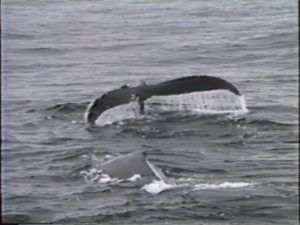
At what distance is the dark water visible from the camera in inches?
363

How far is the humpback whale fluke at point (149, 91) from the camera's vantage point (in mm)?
13078

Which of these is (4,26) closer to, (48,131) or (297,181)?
(48,131)

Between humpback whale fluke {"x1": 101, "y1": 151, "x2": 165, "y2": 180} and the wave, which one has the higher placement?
humpback whale fluke {"x1": 101, "y1": 151, "x2": 165, "y2": 180}

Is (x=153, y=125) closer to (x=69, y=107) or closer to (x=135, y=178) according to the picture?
(x=69, y=107)

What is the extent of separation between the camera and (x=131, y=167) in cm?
A: 1012

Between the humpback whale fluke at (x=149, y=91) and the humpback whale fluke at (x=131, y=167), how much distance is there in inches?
103

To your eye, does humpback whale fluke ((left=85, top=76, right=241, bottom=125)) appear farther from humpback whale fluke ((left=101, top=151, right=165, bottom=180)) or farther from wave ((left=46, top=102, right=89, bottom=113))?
humpback whale fluke ((left=101, top=151, right=165, bottom=180))

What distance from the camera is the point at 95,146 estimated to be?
11.9 m

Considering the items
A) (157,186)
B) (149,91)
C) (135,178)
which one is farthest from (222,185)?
(149,91)

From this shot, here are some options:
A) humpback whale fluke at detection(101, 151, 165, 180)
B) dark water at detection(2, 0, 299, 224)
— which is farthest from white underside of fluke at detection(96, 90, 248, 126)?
humpback whale fluke at detection(101, 151, 165, 180)

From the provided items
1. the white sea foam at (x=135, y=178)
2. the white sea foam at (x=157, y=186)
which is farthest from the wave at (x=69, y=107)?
the white sea foam at (x=157, y=186)

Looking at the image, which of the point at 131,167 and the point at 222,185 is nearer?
the point at 222,185

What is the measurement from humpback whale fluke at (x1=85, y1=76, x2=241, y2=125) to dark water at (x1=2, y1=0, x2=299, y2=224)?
0.33 metres

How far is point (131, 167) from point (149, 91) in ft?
11.4
